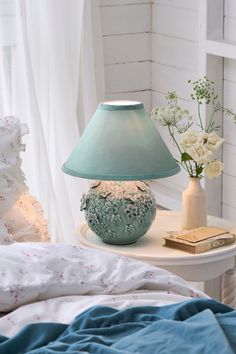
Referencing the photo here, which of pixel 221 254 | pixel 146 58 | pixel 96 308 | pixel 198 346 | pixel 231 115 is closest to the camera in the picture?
pixel 198 346

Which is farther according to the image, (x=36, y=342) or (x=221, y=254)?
(x=221, y=254)

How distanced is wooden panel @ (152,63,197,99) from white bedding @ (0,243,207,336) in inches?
50.5

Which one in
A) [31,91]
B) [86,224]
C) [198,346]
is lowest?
[86,224]

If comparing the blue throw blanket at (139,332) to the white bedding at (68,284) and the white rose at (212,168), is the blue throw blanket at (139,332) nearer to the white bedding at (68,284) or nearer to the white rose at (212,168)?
the white bedding at (68,284)

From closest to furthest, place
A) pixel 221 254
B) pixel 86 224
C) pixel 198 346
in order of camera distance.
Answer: pixel 198 346 < pixel 221 254 < pixel 86 224

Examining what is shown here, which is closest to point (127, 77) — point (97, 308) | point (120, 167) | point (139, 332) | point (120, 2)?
point (120, 2)

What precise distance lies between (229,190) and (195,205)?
532 millimetres

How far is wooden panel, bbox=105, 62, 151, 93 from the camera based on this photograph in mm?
3678

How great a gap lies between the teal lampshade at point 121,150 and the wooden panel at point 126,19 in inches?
32.9

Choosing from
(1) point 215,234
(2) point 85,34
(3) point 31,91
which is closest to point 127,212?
(1) point 215,234

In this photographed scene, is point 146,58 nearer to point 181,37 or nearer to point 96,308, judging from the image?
point 181,37

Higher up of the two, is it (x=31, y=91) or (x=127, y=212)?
(x=31, y=91)

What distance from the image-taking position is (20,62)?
10.7 feet

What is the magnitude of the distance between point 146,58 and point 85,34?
0.40 m
